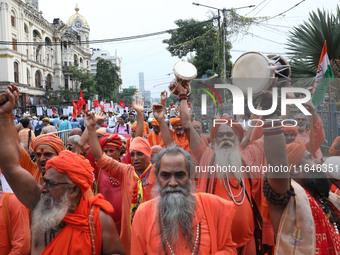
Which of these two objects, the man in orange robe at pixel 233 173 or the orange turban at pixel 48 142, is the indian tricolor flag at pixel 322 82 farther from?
the orange turban at pixel 48 142

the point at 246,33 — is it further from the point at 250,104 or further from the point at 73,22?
the point at 73,22

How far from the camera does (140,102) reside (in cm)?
433

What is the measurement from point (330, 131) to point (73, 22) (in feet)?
271

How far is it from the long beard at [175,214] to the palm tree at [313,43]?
4.95m

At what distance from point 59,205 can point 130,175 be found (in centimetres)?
109

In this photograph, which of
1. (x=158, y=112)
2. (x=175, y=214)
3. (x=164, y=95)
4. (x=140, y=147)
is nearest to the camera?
(x=175, y=214)

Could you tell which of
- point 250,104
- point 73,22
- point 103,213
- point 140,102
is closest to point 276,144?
point 250,104

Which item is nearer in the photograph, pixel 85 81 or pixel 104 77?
pixel 85 81

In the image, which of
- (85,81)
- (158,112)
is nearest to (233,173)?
(158,112)

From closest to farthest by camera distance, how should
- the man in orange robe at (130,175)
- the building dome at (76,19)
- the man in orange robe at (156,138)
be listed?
the man in orange robe at (130,175)
the man in orange robe at (156,138)
the building dome at (76,19)

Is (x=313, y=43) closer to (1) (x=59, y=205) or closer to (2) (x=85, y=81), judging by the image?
(1) (x=59, y=205)

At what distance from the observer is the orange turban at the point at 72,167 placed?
2.19 m

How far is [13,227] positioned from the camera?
2.24 m

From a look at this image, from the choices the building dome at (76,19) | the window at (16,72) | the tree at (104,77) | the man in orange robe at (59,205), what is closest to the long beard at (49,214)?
the man in orange robe at (59,205)
